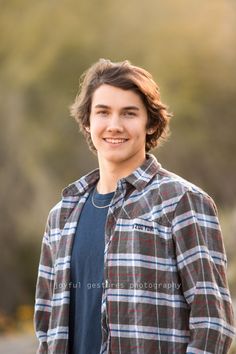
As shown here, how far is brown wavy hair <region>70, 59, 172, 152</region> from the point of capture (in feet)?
10.8

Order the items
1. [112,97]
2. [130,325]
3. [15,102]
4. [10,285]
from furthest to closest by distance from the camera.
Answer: [15,102] → [10,285] → [112,97] → [130,325]

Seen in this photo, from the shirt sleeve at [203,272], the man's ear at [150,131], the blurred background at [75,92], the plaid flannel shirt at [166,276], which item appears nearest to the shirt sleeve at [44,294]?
the plaid flannel shirt at [166,276]

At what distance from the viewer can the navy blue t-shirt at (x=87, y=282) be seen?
315 cm

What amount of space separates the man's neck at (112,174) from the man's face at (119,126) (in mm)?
16

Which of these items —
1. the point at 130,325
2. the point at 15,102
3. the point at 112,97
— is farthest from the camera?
the point at 15,102

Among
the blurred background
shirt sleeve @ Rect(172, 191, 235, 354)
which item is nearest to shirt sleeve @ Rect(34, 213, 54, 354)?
shirt sleeve @ Rect(172, 191, 235, 354)

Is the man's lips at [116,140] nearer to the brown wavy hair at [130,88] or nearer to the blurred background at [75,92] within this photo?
the brown wavy hair at [130,88]

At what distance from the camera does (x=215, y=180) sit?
48.8ft

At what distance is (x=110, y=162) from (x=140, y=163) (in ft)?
0.37

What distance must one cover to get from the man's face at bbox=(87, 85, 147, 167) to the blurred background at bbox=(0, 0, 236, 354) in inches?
418

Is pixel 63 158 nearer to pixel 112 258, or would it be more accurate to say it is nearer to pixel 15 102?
pixel 15 102

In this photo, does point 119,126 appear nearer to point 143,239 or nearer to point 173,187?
point 173,187

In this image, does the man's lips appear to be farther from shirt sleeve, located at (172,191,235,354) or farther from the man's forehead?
shirt sleeve, located at (172,191,235,354)

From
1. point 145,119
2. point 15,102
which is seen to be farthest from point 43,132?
point 145,119
